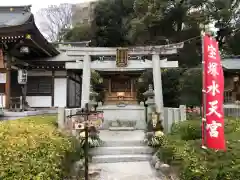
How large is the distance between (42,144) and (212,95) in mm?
4351

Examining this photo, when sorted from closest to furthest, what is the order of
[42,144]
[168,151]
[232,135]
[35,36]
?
[42,144] < [168,151] < [232,135] < [35,36]

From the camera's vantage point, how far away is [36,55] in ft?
66.7

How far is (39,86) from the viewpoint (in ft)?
66.7

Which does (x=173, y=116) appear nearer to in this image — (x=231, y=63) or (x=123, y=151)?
(x=123, y=151)

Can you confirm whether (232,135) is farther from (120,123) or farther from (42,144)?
(120,123)

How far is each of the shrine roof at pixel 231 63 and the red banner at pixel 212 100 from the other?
17.4m

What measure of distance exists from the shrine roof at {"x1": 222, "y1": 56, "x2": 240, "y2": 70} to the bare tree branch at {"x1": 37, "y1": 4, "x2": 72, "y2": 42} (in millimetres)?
34246

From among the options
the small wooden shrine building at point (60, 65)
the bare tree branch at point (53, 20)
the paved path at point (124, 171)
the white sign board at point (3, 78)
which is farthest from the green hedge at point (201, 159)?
the bare tree branch at point (53, 20)

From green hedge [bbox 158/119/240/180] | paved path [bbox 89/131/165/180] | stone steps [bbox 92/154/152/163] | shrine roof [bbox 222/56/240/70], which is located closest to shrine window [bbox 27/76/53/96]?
stone steps [bbox 92/154/152/163]

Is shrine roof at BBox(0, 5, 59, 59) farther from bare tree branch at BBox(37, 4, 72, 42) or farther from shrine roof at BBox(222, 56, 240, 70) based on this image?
bare tree branch at BBox(37, 4, 72, 42)

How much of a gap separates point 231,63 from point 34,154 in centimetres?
2214

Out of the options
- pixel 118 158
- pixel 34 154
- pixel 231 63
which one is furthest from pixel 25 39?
pixel 231 63

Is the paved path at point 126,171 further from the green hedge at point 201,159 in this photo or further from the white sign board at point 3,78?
the white sign board at point 3,78

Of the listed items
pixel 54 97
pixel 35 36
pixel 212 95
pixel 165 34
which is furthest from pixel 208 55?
pixel 165 34
